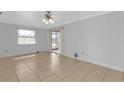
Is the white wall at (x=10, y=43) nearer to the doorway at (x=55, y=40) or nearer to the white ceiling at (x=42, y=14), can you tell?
the white ceiling at (x=42, y=14)

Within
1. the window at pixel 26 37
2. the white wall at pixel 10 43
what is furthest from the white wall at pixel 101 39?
the white wall at pixel 10 43

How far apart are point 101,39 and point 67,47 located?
2436 mm

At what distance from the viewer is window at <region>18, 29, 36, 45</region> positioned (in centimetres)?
611

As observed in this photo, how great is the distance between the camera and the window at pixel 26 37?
6105 millimetres

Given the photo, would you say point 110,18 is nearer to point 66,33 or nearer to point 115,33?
point 115,33

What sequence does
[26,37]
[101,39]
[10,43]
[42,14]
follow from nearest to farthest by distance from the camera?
[101,39], [42,14], [10,43], [26,37]

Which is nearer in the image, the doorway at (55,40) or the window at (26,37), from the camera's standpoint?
the window at (26,37)

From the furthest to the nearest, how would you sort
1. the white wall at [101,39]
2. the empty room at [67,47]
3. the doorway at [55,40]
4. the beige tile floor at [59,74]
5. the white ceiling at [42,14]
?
the doorway at [55,40], the white ceiling at [42,14], the white wall at [101,39], the empty room at [67,47], the beige tile floor at [59,74]

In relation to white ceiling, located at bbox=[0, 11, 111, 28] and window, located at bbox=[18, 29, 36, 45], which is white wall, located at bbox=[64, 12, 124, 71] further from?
window, located at bbox=[18, 29, 36, 45]

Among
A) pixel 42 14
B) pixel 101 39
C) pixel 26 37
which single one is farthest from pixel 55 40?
pixel 101 39

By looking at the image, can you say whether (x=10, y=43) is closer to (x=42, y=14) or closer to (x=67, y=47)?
(x=42, y=14)

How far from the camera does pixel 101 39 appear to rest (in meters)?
3.49

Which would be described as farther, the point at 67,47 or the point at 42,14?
the point at 67,47

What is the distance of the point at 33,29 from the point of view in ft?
Answer: 22.3
